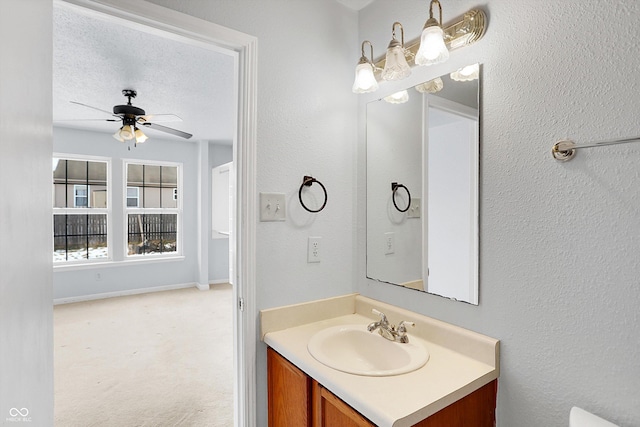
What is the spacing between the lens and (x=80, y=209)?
438cm

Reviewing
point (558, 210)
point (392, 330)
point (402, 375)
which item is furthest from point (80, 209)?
point (558, 210)

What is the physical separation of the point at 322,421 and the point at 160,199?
4.71 metres

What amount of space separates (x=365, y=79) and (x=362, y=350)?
118cm

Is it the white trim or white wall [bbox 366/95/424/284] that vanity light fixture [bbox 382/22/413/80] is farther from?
the white trim

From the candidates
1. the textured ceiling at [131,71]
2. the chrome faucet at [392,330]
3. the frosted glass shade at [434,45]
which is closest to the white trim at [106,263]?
the textured ceiling at [131,71]

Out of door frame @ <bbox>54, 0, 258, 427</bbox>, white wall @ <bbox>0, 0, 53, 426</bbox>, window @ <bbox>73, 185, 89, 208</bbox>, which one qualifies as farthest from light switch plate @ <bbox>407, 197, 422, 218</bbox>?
window @ <bbox>73, 185, 89, 208</bbox>

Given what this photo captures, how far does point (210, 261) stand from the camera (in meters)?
5.24

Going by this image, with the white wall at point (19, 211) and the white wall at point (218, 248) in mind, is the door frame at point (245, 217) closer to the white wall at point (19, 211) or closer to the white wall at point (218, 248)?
the white wall at point (19, 211)

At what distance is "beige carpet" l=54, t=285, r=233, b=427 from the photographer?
80.3 inches

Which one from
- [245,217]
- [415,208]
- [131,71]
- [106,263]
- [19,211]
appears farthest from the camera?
[106,263]

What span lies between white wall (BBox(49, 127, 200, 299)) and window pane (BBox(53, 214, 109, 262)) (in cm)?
17

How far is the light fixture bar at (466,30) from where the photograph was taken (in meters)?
1.17

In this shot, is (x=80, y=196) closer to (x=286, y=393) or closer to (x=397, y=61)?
(x=286, y=393)

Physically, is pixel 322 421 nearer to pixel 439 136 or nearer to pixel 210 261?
pixel 439 136
